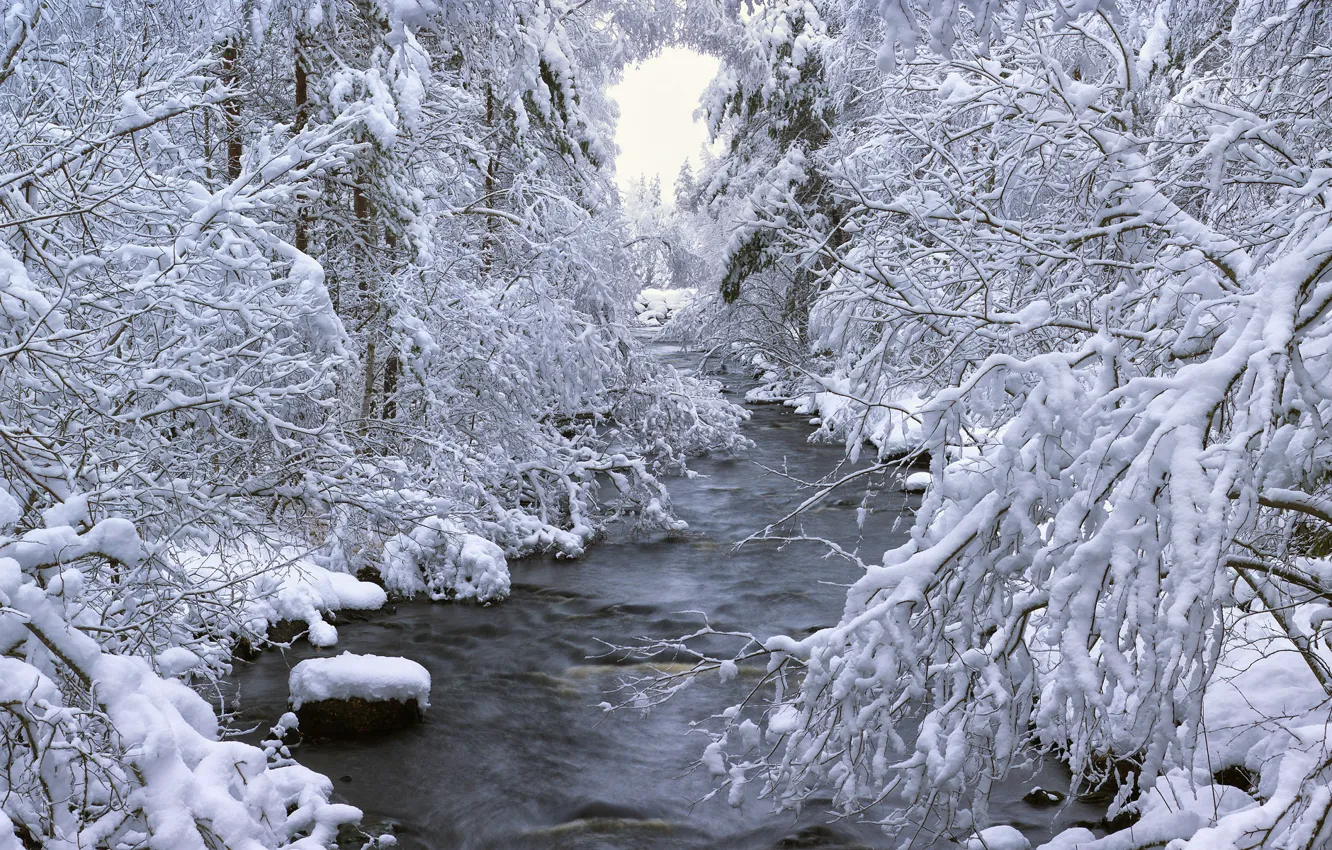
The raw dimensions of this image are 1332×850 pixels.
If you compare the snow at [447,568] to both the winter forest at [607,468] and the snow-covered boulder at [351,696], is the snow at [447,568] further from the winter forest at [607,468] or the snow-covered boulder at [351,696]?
the snow-covered boulder at [351,696]

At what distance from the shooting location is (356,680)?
8.13 metres

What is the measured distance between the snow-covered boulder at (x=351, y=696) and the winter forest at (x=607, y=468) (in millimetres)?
39

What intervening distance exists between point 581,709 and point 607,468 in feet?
18.0

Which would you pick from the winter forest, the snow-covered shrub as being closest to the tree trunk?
the winter forest

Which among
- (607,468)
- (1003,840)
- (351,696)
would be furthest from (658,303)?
(1003,840)

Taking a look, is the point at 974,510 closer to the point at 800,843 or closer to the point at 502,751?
the point at 800,843

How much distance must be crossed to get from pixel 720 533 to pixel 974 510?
10.2 meters

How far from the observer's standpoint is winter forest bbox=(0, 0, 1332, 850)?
11.4ft

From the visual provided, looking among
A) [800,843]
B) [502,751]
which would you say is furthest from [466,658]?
[800,843]

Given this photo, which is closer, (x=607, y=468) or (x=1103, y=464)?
(x=1103, y=464)

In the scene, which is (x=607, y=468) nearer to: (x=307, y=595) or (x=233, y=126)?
(x=307, y=595)

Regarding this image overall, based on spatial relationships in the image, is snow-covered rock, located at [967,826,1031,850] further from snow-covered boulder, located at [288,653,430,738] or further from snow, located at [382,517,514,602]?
snow, located at [382,517,514,602]

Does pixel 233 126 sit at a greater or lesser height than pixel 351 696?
greater

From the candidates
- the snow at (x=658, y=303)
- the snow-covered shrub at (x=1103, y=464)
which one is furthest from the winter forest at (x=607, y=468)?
the snow at (x=658, y=303)
